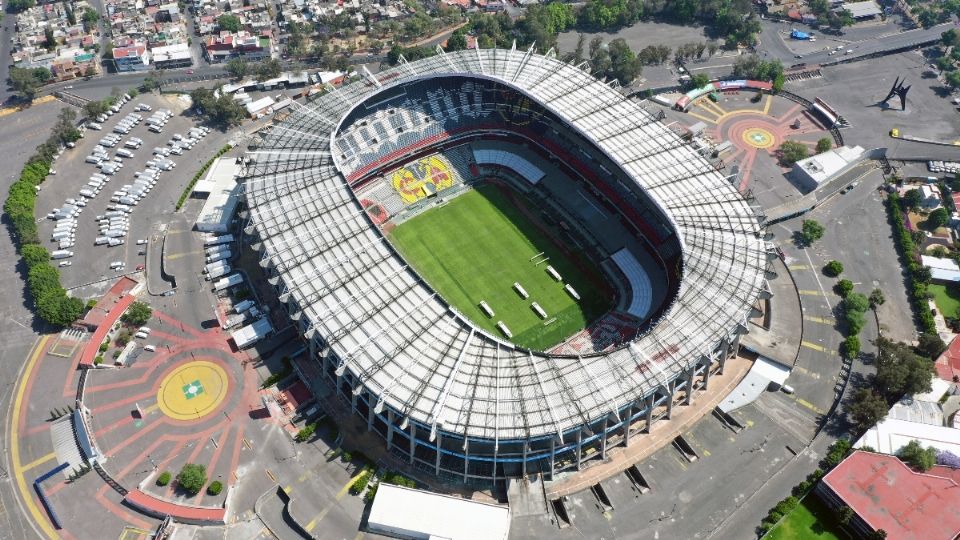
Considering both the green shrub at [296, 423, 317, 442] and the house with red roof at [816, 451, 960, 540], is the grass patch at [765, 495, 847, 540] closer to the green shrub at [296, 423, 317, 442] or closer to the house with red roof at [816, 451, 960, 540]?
the house with red roof at [816, 451, 960, 540]

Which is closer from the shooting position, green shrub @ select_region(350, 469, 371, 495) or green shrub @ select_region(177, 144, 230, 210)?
green shrub @ select_region(350, 469, 371, 495)

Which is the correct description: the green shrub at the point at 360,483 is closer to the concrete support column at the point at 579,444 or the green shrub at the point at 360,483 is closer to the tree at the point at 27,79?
the concrete support column at the point at 579,444

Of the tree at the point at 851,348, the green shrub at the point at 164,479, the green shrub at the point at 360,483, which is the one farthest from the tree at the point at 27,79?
the tree at the point at 851,348

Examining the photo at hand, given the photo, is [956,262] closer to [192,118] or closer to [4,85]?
[192,118]

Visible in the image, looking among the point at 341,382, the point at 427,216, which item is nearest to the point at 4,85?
the point at 427,216

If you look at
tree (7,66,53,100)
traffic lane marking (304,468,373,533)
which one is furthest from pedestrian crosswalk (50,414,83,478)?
tree (7,66,53,100)

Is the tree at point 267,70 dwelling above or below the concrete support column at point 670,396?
above

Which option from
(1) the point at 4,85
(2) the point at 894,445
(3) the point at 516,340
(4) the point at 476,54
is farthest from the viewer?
(1) the point at 4,85
